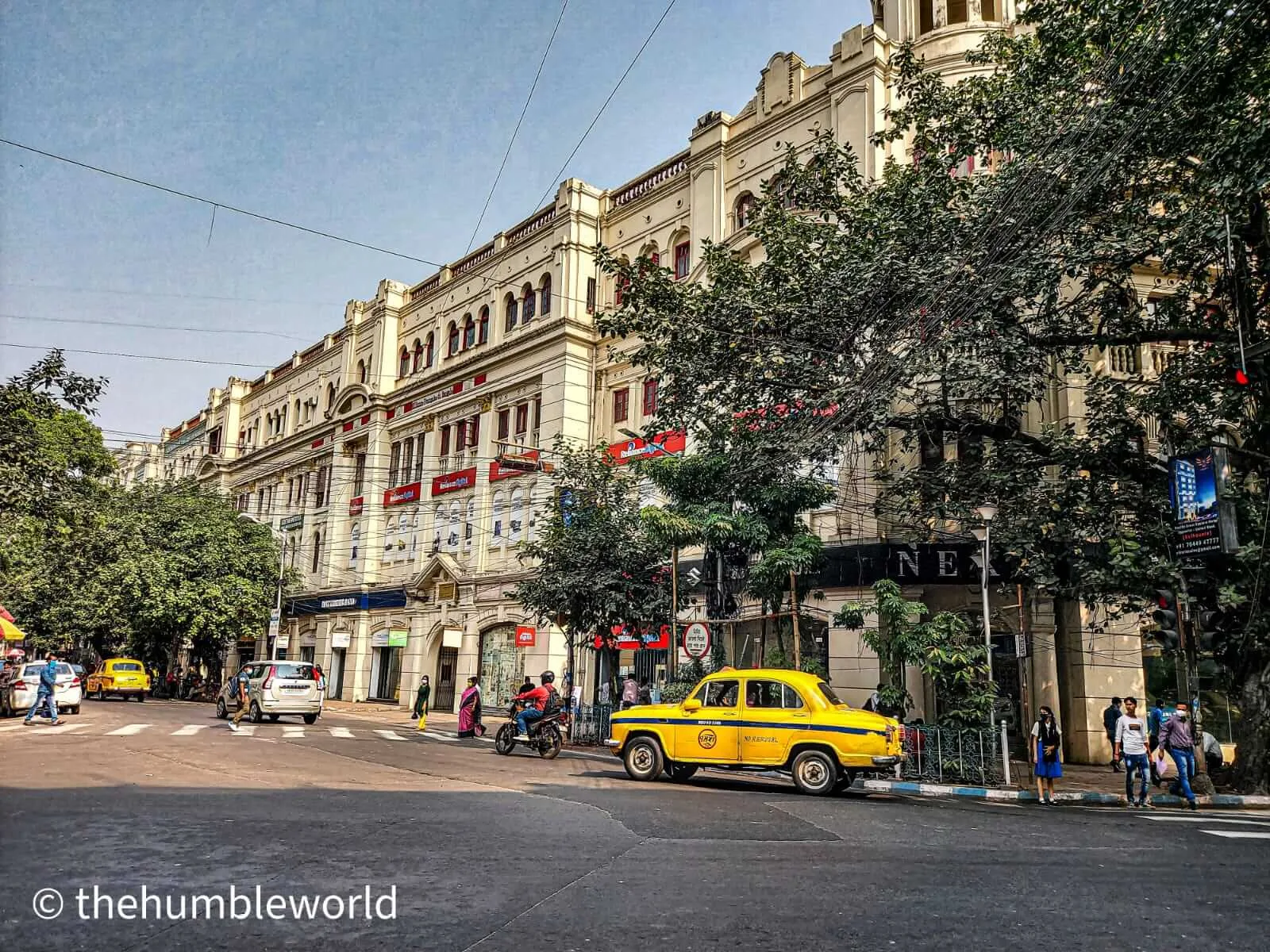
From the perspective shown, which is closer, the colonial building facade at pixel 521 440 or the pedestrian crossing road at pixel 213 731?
the pedestrian crossing road at pixel 213 731

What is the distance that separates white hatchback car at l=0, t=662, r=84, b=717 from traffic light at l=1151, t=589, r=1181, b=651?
82.2ft

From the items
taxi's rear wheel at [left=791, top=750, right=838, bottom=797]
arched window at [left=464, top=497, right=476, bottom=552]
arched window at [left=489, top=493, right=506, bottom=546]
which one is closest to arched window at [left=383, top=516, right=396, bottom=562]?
arched window at [left=464, top=497, right=476, bottom=552]

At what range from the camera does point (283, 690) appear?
25141mm

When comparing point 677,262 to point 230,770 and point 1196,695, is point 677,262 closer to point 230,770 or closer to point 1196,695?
point 1196,695

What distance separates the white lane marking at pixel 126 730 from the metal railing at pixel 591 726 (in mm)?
9648

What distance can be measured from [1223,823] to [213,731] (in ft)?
63.6

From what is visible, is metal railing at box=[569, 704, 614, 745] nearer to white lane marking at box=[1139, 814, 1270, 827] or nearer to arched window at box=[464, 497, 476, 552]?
white lane marking at box=[1139, 814, 1270, 827]

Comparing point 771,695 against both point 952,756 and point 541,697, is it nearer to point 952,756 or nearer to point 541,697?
point 952,756

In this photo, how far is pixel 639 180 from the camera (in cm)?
3309

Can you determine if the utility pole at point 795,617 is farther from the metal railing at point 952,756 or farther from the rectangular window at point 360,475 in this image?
the rectangular window at point 360,475

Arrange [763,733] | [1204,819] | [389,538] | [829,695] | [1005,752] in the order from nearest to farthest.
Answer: [1204,819] < [763,733] < [829,695] < [1005,752] < [389,538]

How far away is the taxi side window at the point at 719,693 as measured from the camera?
14602mm

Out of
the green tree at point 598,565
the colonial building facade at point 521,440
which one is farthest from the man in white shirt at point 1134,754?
the green tree at point 598,565

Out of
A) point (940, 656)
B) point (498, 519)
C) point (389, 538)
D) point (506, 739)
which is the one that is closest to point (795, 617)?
point (940, 656)
